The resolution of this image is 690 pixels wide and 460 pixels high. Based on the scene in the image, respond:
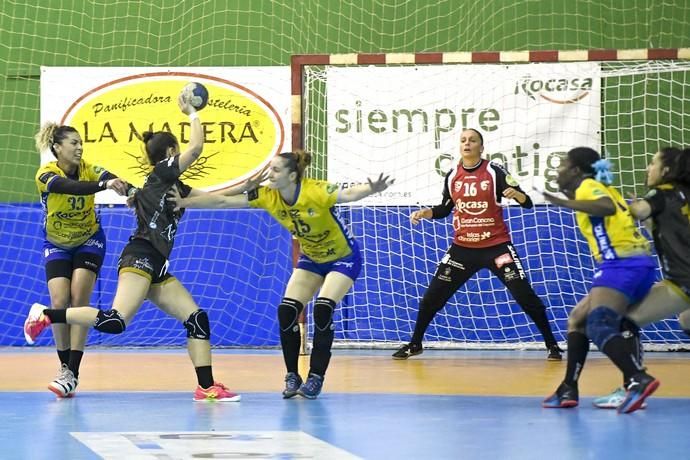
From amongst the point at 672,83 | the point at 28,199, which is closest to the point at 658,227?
the point at 672,83

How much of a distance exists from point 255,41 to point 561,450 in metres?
9.77

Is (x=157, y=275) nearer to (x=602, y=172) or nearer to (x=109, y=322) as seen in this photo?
(x=109, y=322)

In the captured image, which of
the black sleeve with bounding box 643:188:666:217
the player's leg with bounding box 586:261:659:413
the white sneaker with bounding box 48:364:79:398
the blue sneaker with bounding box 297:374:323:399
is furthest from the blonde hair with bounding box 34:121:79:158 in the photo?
the black sleeve with bounding box 643:188:666:217

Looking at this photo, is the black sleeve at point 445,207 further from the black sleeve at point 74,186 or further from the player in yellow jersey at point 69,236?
the black sleeve at point 74,186

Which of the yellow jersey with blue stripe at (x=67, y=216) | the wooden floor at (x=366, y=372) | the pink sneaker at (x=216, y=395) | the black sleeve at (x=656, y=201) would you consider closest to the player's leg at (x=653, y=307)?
the black sleeve at (x=656, y=201)

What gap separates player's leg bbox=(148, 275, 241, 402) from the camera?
834 centimetres

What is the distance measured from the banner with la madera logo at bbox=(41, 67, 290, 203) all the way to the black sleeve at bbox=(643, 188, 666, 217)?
24.0 feet

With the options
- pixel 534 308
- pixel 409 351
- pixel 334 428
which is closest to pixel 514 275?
pixel 534 308

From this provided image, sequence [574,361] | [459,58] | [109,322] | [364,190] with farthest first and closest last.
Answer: [459,58] < [364,190] < [109,322] < [574,361]

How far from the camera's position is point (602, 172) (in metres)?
7.79

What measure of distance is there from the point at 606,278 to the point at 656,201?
1.95ft

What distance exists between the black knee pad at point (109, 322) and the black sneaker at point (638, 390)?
329 centimetres

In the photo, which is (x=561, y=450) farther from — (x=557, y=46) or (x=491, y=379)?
(x=557, y=46)

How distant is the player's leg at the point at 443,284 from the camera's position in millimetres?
11438
